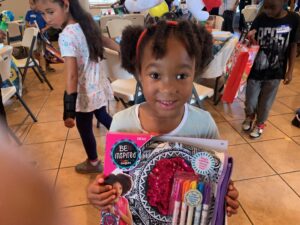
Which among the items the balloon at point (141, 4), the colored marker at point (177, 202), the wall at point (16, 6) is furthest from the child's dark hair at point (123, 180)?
the wall at point (16, 6)

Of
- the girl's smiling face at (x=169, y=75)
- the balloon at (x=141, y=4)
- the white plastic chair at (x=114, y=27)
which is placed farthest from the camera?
the white plastic chair at (x=114, y=27)

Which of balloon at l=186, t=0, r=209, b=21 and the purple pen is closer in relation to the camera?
the purple pen

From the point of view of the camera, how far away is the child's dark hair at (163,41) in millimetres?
767

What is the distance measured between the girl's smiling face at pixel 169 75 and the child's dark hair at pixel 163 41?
15 mm

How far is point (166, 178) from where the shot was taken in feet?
2.23

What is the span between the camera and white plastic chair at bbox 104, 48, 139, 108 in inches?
81.3

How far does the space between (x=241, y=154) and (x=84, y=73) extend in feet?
4.13

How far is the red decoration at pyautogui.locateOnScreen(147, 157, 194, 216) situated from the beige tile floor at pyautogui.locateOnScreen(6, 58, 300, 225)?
488 millimetres

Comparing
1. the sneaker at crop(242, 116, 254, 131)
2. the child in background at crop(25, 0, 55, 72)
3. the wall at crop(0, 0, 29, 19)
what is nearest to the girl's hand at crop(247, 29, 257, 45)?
the sneaker at crop(242, 116, 254, 131)

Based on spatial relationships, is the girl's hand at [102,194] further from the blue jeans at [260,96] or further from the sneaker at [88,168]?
the blue jeans at [260,96]

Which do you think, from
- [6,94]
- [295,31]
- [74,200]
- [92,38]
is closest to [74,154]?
[74,200]

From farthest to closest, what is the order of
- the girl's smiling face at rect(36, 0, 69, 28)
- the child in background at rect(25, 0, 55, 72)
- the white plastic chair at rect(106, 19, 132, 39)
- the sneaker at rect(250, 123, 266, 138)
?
the child in background at rect(25, 0, 55, 72), the white plastic chair at rect(106, 19, 132, 39), the sneaker at rect(250, 123, 266, 138), the girl's smiling face at rect(36, 0, 69, 28)

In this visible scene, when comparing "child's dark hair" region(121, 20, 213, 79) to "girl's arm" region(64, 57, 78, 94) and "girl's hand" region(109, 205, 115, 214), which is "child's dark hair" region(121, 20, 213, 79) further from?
"girl's arm" region(64, 57, 78, 94)

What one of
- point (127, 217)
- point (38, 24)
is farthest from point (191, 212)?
point (38, 24)
